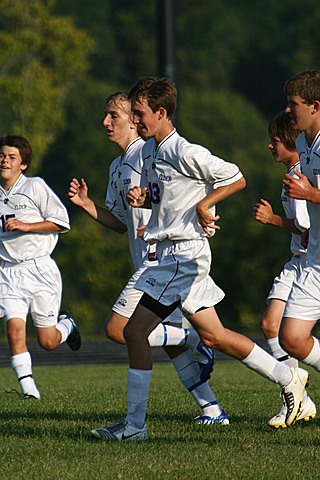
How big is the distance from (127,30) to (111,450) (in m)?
60.8

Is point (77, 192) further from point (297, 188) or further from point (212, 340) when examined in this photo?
point (297, 188)

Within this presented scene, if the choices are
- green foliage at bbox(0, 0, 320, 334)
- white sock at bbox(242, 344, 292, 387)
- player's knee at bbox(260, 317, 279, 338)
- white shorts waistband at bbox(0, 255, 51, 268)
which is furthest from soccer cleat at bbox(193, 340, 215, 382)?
green foliage at bbox(0, 0, 320, 334)

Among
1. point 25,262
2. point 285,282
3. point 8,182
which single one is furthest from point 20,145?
point 285,282

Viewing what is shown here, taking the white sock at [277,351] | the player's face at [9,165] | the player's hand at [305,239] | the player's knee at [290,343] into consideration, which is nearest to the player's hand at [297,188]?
the player's knee at [290,343]

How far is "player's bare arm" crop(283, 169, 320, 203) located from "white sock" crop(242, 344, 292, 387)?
118 centimetres

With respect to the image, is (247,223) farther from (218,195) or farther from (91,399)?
(218,195)

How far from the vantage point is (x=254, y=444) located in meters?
6.76

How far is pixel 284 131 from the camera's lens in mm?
8141

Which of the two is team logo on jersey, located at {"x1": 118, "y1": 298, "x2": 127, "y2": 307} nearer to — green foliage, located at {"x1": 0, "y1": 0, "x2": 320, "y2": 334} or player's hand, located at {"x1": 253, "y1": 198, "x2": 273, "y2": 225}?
player's hand, located at {"x1": 253, "y1": 198, "x2": 273, "y2": 225}

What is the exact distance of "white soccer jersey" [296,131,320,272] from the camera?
686cm

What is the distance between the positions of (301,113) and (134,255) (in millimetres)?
2185

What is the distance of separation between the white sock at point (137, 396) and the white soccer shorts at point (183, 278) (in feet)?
1.49

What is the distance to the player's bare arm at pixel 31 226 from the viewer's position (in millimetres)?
9484

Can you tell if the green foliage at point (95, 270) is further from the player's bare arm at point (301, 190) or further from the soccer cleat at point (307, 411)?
the player's bare arm at point (301, 190)
